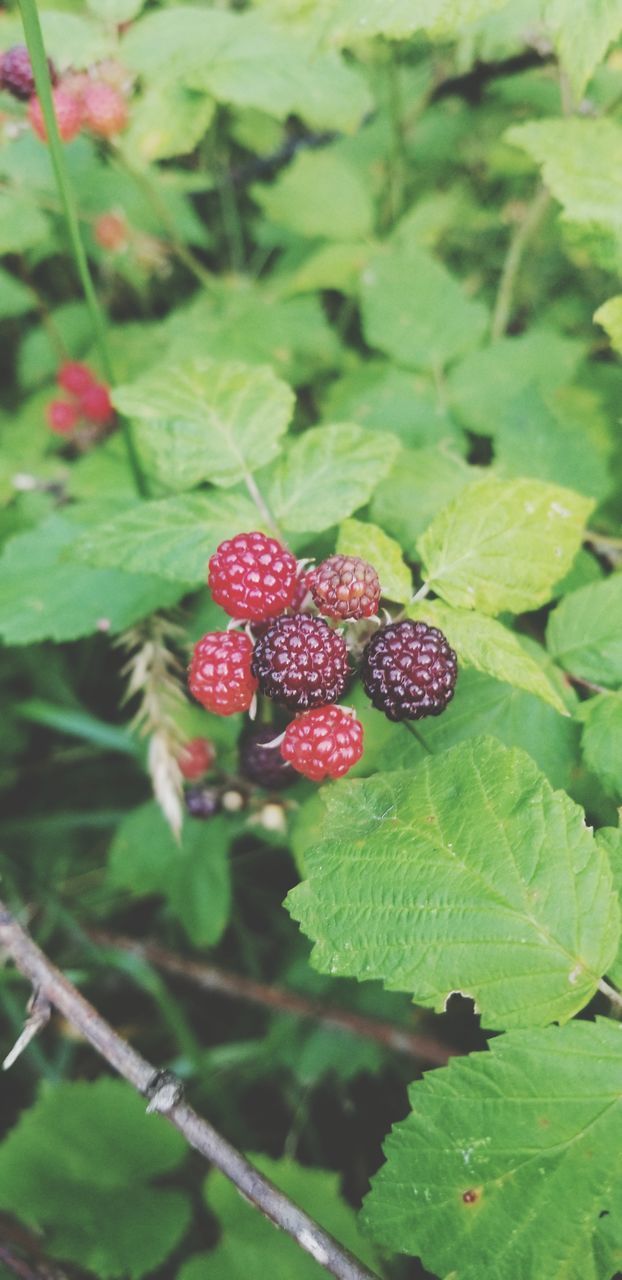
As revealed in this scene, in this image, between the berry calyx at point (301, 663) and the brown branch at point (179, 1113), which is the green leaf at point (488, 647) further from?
the brown branch at point (179, 1113)

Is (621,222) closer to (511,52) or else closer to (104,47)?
(511,52)

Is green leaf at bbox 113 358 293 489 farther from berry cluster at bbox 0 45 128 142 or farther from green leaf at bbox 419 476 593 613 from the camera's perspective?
berry cluster at bbox 0 45 128 142

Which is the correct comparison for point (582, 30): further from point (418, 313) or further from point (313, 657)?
point (313, 657)

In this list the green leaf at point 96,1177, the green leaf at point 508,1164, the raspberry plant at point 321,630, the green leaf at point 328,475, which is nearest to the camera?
the green leaf at point 508,1164

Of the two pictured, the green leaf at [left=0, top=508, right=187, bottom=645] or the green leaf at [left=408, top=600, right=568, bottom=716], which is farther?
the green leaf at [left=0, top=508, right=187, bottom=645]

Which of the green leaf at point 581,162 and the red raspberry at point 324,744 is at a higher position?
the green leaf at point 581,162

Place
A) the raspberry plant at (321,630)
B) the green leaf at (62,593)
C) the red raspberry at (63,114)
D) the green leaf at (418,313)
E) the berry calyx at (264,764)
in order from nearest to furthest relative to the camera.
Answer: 1. the raspberry plant at (321,630)
2. the berry calyx at (264,764)
3. the green leaf at (62,593)
4. the red raspberry at (63,114)
5. the green leaf at (418,313)

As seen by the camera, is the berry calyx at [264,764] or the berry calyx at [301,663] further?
the berry calyx at [264,764]

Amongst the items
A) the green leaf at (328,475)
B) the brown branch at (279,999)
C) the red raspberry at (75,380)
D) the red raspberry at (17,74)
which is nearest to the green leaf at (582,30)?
the green leaf at (328,475)

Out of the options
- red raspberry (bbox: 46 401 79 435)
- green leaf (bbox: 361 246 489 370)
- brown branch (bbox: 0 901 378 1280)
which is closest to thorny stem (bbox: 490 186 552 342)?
green leaf (bbox: 361 246 489 370)
